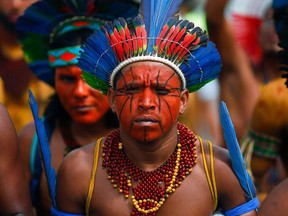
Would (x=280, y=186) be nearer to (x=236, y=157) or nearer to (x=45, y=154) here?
(x=236, y=157)

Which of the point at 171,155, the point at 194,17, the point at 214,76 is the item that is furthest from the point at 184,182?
the point at 194,17

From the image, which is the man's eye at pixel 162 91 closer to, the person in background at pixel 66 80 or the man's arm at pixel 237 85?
the person in background at pixel 66 80

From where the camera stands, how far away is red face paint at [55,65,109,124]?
20.1ft

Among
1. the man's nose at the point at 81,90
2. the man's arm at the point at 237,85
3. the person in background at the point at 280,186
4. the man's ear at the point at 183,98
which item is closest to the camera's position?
the person in background at the point at 280,186

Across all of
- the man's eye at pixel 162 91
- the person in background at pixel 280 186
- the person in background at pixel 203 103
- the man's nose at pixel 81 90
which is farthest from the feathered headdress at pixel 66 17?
the person in background at pixel 203 103

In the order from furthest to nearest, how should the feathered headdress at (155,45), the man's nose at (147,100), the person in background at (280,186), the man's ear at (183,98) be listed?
the man's ear at (183,98) → the feathered headdress at (155,45) → the man's nose at (147,100) → the person in background at (280,186)

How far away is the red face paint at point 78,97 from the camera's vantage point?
20.1 ft

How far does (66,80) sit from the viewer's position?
620cm

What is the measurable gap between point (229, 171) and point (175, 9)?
0.88 m

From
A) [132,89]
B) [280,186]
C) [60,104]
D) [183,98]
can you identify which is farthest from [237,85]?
[280,186]

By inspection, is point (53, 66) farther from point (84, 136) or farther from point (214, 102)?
point (214, 102)

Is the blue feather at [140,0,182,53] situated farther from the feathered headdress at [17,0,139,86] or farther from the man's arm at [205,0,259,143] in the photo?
the man's arm at [205,0,259,143]

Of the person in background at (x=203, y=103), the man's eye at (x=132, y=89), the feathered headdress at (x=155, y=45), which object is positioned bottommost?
the person in background at (x=203, y=103)

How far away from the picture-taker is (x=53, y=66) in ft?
20.7
